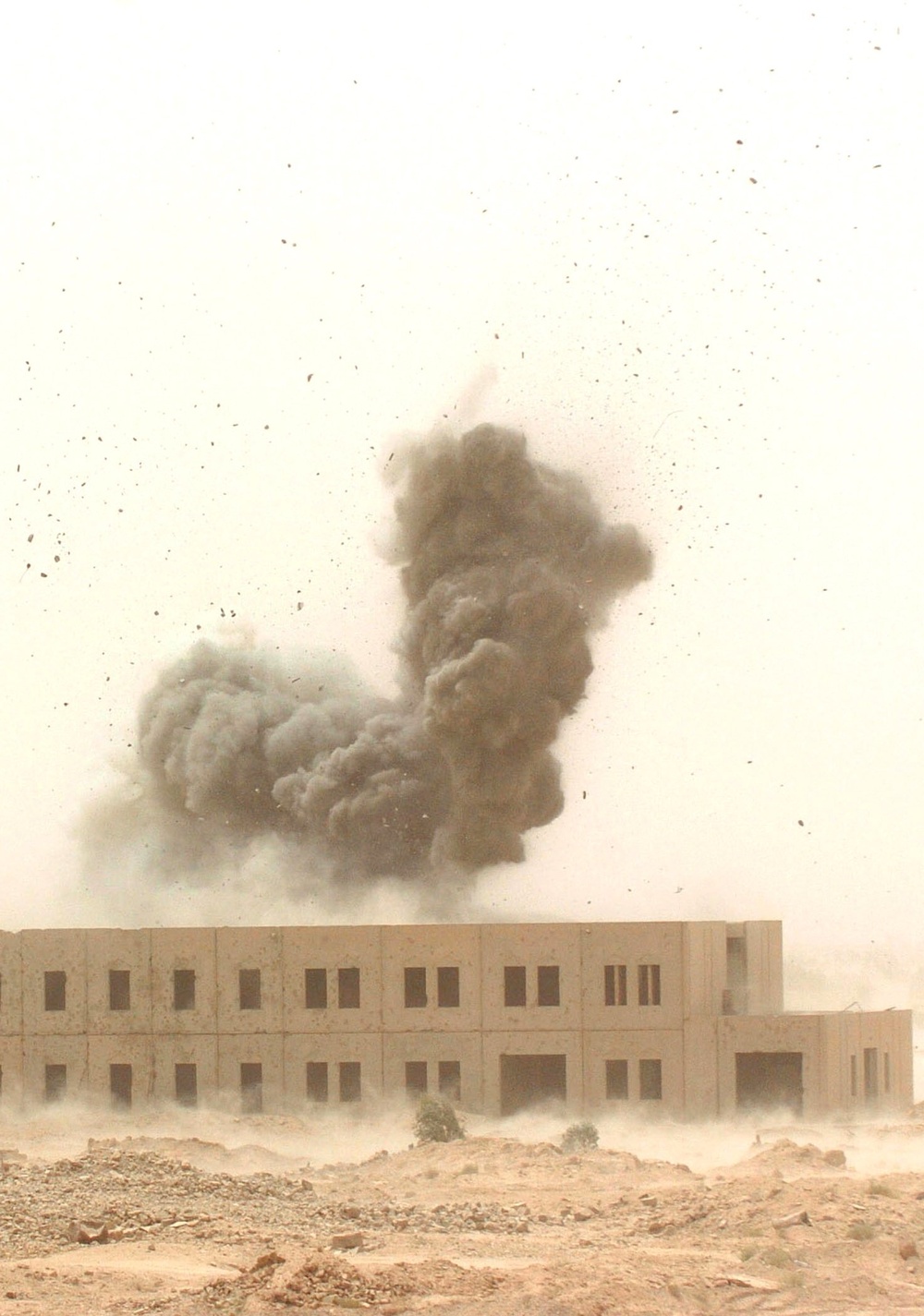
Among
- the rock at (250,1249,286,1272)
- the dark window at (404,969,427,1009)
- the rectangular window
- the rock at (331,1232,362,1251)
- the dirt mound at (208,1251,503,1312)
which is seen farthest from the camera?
the dark window at (404,969,427,1009)

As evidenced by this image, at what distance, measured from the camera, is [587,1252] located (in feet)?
80.6

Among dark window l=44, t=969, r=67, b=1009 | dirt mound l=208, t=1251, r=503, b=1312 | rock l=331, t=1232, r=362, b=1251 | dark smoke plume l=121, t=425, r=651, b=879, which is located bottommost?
rock l=331, t=1232, r=362, b=1251

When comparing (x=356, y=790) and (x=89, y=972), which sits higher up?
(x=356, y=790)

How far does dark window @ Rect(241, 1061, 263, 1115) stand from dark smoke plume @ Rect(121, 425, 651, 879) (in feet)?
34.1

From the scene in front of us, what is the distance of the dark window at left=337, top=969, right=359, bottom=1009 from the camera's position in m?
42.6

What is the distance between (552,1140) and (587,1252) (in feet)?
47.1

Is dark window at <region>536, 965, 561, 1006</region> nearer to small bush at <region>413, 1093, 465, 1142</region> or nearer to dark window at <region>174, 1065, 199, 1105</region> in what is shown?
small bush at <region>413, 1093, 465, 1142</region>

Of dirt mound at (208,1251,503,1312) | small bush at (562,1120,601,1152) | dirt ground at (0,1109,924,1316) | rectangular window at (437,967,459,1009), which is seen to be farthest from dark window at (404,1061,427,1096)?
dirt mound at (208,1251,503,1312)

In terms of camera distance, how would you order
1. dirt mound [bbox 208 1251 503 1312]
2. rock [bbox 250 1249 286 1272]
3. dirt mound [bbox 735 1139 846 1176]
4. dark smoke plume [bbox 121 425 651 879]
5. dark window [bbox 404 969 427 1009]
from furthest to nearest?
dark smoke plume [bbox 121 425 651 879]
dark window [bbox 404 969 427 1009]
dirt mound [bbox 735 1139 846 1176]
rock [bbox 250 1249 286 1272]
dirt mound [bbox 208 1251 503 1312]

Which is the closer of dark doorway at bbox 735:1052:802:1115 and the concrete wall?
dark doorway at bbox 735:1052:802:1115

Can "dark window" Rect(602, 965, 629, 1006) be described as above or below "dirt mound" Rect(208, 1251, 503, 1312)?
above

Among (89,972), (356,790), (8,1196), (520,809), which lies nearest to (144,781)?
(356,790)

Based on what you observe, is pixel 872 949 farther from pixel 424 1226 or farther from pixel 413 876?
pixel 424 1226

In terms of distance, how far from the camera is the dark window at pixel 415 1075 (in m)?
42.3
